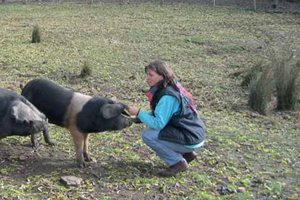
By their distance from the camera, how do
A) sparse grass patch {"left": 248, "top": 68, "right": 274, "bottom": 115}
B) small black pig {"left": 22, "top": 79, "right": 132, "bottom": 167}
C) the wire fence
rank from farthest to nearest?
the wire fence → sparse grass patch {"left": 248, "top": 68, "right": 274, "bottom": 115} → small black pig {"left": 22, "top": 79, "right": 132, "bottom": 167}

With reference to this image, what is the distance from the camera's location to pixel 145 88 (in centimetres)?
730

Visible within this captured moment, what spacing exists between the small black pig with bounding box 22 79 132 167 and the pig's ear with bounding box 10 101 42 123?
36 cm

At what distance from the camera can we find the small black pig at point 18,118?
4.02 m

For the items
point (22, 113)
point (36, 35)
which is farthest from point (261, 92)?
point (36, 35)

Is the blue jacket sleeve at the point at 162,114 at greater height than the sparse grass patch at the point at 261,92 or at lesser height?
greater

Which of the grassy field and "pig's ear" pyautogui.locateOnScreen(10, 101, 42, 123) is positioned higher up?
"pig's ear" pyautogui.locateOnScreen(10, 101, 42, 123)

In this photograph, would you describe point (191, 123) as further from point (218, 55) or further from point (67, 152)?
point (218, 55)

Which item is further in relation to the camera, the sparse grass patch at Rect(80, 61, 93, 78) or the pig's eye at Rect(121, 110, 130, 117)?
the sparse grass patch at Rect(80, 61, 93, 78)

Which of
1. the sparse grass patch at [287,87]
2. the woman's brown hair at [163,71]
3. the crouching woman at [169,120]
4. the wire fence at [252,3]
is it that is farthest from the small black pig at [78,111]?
the wire fence at [252,3]

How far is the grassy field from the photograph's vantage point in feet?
13.4

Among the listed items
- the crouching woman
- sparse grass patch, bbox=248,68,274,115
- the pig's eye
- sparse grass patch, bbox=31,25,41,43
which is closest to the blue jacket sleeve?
the crouching woman

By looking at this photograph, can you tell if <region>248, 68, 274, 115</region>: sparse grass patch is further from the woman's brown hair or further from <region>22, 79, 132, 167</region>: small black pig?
<region>22, 79, 132, 167</region>: small black pig

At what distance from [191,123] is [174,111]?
206 millimetres

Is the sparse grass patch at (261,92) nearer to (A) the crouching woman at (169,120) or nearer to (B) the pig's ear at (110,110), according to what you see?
(A) the crouching woman at (169,120)
